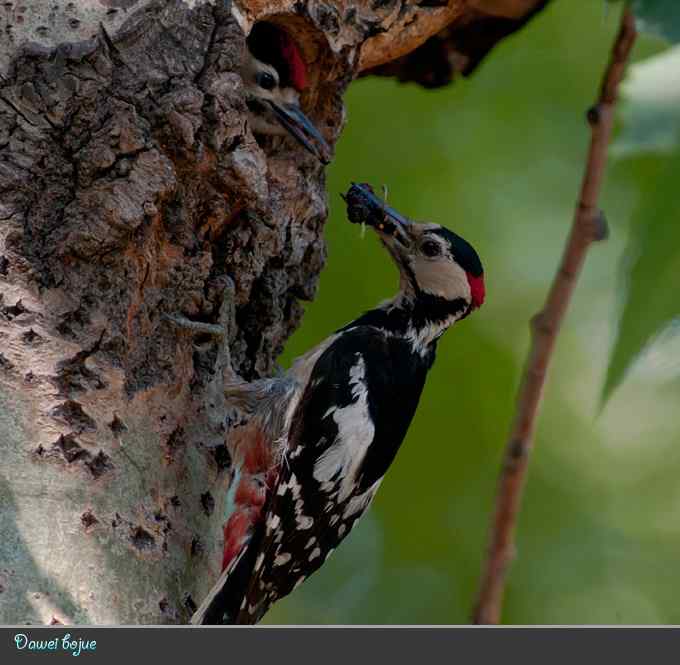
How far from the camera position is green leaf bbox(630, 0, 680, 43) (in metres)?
1.35

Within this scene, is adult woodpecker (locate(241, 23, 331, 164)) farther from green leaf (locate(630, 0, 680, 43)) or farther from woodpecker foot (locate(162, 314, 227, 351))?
green leaf (locate(630, 0, 680, 43))

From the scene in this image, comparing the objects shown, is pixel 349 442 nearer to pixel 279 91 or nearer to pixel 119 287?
pixel 119 287

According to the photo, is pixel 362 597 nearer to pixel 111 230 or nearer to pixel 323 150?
pixel 323 150

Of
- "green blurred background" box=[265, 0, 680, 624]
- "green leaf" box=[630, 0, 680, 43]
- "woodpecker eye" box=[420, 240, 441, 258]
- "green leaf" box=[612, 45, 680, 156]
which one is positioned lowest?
"green blurred background" box=[265, 0, 680, 624]

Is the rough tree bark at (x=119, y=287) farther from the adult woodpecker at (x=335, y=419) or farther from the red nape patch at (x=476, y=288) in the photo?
the red nape patch at (x=476, y=288)

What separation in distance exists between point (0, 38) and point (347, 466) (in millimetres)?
1520

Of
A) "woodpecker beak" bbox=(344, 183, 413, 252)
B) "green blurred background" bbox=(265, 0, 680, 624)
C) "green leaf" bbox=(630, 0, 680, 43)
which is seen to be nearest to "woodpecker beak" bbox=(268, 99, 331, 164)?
"woodpecker beak" bbox=(344, 183, 413, 252)

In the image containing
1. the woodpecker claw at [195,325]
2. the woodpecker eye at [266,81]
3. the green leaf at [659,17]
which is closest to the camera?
→ the green leaf at [659,17]

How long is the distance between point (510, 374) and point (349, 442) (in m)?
1.94

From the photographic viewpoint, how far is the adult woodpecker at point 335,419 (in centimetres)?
309

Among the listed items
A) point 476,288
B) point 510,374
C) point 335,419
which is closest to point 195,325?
point 335,419

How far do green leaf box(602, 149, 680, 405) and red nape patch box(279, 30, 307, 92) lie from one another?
7.30 feet

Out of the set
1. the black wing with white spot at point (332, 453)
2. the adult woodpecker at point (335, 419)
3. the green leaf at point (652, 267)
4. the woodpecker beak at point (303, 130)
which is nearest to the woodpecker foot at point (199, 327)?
the adult woodpecker at point (335, 419)

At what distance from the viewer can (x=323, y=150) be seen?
3.38 meters
